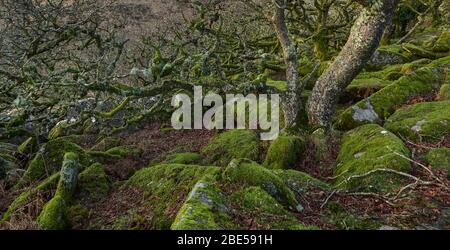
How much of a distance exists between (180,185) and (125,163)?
12.7ft

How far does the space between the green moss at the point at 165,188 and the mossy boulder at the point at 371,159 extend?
2548 millimetres

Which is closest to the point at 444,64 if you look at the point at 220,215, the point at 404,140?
the point at 404,140

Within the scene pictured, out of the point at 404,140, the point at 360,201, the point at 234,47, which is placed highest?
the point at 234,47

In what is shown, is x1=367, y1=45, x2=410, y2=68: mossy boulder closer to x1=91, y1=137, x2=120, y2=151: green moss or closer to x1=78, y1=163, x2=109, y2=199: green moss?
x1=91, y1=137, x2=120, y2=151: green moss

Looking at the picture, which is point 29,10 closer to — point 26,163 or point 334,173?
point 26,163

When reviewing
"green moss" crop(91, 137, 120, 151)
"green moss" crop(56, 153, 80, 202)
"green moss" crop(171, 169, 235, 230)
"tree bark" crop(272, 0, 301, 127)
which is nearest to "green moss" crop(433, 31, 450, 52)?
"tree bark" crop(272, 0, 301, 127)

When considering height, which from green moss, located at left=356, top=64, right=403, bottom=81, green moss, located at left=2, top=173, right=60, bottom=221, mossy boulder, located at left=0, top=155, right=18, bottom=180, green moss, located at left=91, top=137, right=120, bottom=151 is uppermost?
green moss, located at left=356, top=64, right=403, bottom=81

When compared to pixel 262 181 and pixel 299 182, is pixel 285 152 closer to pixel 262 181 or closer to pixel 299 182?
pixel 299 182

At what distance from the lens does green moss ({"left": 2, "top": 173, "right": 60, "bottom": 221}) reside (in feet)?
27.4

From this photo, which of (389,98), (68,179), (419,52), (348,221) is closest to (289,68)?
(389,98)

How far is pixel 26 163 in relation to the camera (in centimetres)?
1166

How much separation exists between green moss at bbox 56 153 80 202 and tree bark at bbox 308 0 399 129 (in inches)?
216

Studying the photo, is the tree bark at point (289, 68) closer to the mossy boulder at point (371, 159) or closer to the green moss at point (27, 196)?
the mossy boulder at point (371, 159)

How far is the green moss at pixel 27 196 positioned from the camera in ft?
27.4
